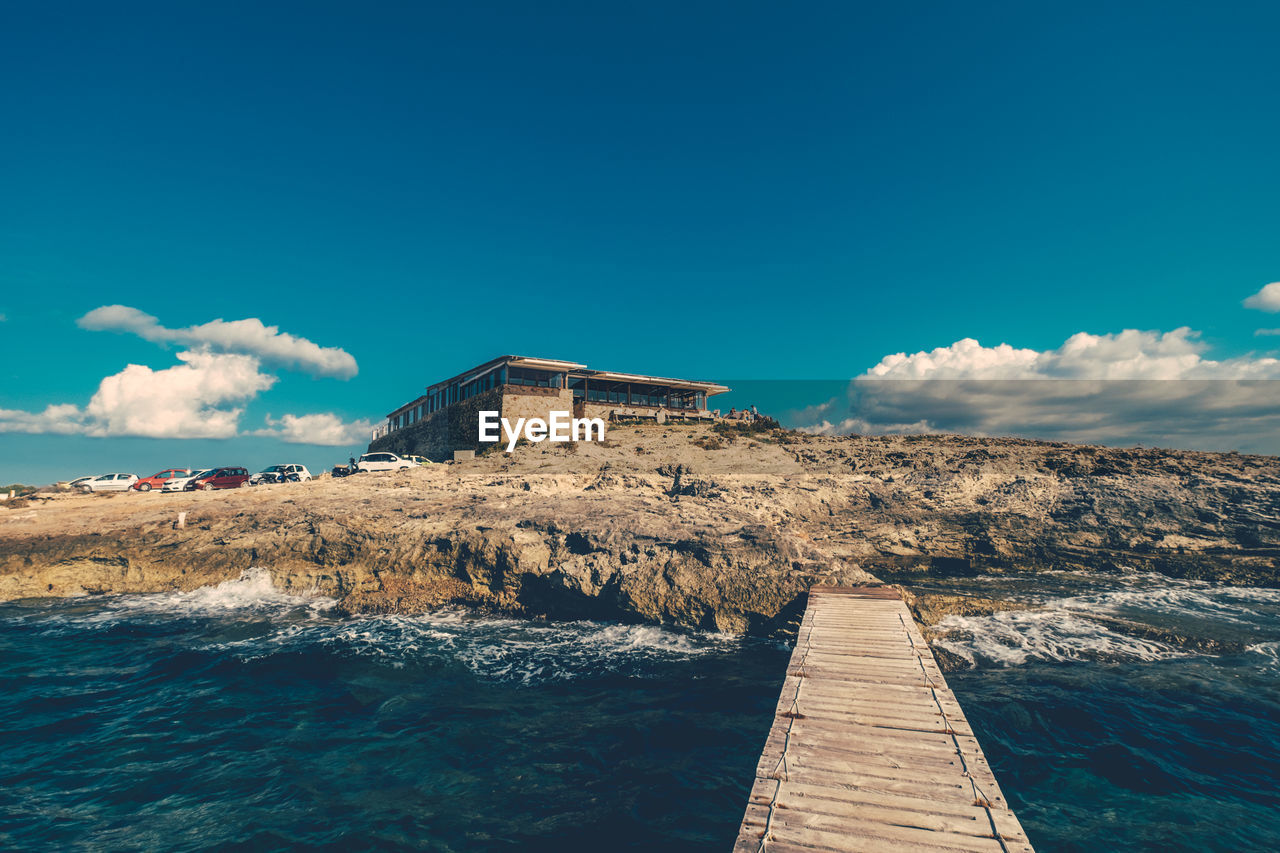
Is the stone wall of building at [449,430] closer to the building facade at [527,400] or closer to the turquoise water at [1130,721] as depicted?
the building facade at [527,400]

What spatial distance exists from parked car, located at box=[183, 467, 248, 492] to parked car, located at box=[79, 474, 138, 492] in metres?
4.40

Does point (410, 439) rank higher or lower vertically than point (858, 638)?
higher

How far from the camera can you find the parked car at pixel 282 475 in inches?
1662

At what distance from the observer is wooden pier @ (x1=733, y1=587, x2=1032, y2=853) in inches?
259

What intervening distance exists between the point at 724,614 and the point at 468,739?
9457mm

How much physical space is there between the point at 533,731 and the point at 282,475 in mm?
41741

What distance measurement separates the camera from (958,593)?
21.6m

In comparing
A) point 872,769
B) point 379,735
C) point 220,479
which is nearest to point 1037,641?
point 872,769

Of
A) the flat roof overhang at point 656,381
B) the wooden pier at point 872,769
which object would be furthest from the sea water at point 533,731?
the flat roof overhang at point 656,381

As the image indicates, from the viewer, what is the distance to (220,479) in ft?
128

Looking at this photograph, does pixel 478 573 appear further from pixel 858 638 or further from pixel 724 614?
pixel 858 638

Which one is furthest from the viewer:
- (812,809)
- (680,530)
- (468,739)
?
(680,530)

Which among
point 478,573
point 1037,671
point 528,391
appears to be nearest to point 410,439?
point 528,391

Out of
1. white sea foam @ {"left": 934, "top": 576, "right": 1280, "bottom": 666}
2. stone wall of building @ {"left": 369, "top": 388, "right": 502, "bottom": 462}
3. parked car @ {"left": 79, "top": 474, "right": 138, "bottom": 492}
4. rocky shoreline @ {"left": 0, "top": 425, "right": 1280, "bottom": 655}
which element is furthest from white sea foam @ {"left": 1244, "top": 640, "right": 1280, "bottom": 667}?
parked car @ {"left": 79, "top": 474, "right": 138, "bottom": 492}
